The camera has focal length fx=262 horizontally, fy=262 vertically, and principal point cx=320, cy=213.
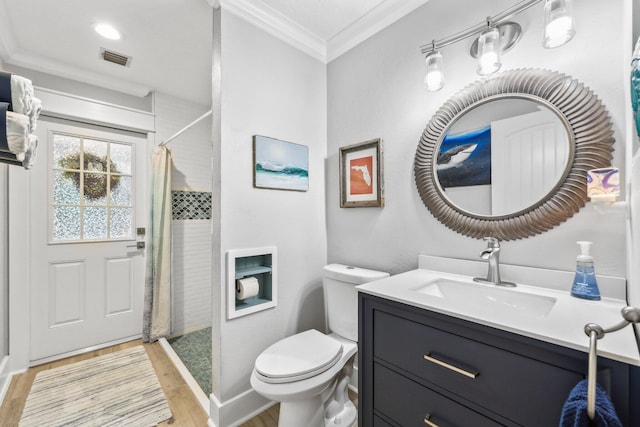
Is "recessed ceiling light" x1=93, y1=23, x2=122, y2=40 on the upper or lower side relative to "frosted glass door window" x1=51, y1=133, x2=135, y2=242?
upper

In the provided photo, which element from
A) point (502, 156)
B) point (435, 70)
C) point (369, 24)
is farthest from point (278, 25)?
point (502, 156)

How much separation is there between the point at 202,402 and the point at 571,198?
7.48 feet

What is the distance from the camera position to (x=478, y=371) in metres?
0.80

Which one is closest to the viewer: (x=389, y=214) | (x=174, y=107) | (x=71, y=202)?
(x=389, y=214)

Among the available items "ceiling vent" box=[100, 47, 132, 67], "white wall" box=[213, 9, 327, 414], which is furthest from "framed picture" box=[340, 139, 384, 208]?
"ceiling vent" box=[100, 47, 132, 67]

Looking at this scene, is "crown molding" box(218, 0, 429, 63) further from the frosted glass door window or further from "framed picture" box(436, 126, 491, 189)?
the frosted glass door window

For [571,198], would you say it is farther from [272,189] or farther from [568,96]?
[272,189]

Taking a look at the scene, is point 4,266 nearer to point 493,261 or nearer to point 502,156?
point 493,261

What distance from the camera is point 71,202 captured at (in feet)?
7.52

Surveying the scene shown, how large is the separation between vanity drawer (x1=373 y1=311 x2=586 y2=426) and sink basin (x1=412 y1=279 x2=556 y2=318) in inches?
5.2

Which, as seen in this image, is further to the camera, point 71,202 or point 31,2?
point 71,202

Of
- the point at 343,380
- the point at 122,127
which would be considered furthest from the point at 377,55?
the point at 122,127

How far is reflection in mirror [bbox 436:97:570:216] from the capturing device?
1.11 metres

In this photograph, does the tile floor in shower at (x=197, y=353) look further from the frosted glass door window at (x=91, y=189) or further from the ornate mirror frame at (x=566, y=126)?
the ornate mirror frame at (x=566, y=126)
